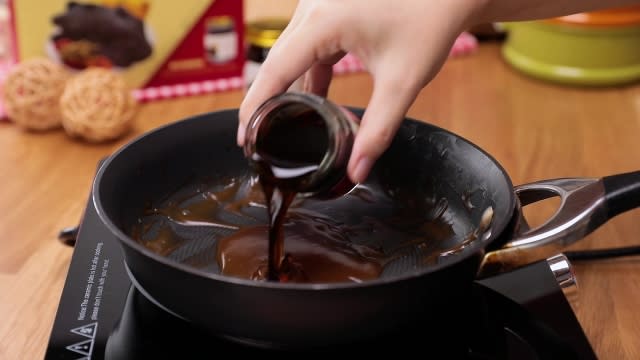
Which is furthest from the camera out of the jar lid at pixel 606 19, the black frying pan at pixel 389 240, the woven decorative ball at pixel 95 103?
the jar lid at pixel 606 19

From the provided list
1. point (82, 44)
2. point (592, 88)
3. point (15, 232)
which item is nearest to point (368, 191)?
point (15, 232)

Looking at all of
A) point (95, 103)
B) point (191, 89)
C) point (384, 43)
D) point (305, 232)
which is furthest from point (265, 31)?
point (384, 43)

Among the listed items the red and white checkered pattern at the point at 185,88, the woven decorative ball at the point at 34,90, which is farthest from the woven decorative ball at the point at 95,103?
the red and white checkered pattern at the point at 185,88

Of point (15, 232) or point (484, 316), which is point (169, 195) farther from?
point (484, 316)

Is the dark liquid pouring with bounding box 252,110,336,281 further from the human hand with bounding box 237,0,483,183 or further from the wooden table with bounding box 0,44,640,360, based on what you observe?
the wooden table with bounding box 0,44,640,360

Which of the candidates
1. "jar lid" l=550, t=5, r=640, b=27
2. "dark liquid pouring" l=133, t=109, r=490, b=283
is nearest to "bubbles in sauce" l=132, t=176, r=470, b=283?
"dark liquid pouring" l=133, t=109, r=490, b=283

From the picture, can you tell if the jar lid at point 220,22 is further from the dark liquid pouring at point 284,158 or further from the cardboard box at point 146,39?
the dark liquid pouring at point 284,158

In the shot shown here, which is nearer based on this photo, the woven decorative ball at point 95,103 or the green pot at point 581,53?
the woven decorative ball at point 95,103

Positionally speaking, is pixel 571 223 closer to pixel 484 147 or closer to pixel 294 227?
pixel 294 227
